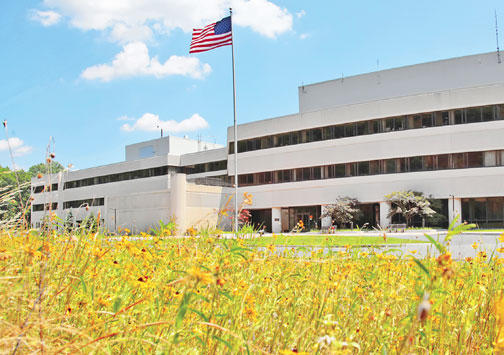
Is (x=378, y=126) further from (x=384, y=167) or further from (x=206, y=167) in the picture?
(x=206, y=167)

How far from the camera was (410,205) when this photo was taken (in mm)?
35250

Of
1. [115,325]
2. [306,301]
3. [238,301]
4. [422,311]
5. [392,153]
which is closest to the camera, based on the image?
[422,311]

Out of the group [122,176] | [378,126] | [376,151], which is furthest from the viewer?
[122,176]

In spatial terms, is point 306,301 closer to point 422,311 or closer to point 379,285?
point 379,285

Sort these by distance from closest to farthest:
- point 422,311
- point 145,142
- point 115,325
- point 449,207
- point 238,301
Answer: point 422,311 → point 115,325 → point 238,301 → point 449,207 → point 145,142

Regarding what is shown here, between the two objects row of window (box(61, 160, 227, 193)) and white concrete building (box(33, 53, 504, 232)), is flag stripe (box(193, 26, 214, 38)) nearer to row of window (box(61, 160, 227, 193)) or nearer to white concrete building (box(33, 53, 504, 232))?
white concrete building (box(33, 53, 504, 232))

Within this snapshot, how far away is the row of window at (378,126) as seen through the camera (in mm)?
36188

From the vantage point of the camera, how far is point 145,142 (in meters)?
67.9

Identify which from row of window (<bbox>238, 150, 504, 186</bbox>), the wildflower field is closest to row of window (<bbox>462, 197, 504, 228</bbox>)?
row of window (<bbox>238, 150, 504, 186</bbox>)

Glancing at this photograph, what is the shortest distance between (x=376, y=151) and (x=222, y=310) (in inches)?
1542

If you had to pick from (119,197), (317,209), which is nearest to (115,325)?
(317,209)

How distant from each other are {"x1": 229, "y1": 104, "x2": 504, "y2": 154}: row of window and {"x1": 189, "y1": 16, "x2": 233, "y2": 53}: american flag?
20.7 metres

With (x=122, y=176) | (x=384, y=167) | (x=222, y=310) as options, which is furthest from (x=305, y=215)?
(x=222, y=310)

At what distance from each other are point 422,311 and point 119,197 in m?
46.6
